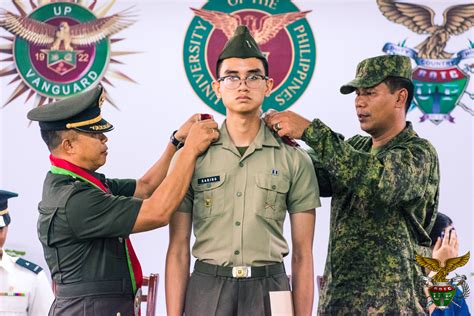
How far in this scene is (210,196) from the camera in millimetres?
2697

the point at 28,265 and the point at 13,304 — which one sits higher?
the point at 28,265

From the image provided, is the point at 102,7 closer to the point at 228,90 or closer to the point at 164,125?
the point at 164,125

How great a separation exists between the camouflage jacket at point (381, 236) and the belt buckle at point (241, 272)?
1.47 ft

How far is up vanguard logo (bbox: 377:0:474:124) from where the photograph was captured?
183 inches

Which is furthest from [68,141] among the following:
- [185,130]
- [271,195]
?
[271,195]

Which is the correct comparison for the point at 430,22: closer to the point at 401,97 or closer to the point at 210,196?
the point at 401,97

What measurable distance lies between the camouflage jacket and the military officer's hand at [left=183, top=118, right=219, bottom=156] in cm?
37

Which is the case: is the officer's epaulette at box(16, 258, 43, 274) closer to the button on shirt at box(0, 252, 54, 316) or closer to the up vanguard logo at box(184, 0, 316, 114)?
the button on shirt at box(0, 252, 54, 316)

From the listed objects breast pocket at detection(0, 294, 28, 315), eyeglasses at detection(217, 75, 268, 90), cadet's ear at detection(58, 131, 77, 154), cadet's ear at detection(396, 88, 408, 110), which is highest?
cadet's ear at detection(396, 88, 408, 110)

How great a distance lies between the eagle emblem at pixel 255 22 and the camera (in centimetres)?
466

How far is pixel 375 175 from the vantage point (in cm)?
274

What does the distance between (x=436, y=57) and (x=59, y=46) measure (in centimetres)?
214

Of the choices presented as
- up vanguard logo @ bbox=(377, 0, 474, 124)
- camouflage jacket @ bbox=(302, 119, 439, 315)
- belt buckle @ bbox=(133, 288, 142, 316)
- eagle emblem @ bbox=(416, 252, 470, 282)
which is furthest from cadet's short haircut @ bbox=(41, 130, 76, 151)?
up vanguard logo @ bbox=(377, 0, 474, 124)

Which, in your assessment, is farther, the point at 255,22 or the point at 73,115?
the point at 255,22
